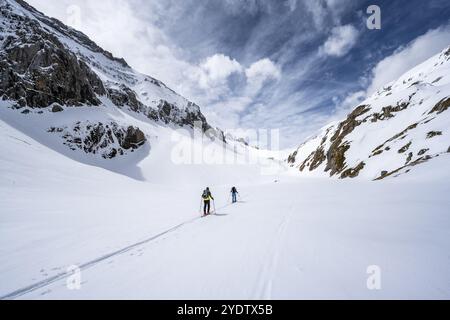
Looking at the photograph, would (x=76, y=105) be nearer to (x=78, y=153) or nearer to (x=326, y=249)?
(x=78, y=153)

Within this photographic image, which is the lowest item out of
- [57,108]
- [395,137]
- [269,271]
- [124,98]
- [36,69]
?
[269,271]

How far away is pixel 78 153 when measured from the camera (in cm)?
4756

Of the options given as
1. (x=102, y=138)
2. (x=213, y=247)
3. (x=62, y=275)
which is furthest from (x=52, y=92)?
(x=213, y=247)

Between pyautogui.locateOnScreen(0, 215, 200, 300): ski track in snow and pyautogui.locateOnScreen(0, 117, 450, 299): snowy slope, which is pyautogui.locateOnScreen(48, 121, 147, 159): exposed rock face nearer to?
pyautogui.locateOnScreen(0, 117, 450, 299): snowy slope

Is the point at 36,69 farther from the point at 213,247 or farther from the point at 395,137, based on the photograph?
the point at 395,137

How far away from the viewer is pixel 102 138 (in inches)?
2159

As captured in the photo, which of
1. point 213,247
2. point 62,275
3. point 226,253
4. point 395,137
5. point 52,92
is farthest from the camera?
point 52,92

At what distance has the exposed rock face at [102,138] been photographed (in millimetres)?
48250

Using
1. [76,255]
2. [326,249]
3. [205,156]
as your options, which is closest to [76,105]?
[205,156]

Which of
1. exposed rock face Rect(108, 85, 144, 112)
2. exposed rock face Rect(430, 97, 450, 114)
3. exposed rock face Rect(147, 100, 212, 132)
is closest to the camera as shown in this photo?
exposed rock face Rect(430, 97, 450, 114)

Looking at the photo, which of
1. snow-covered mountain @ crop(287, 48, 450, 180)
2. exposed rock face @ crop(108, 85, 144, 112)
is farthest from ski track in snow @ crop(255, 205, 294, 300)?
exposed rock face @ crop(108, 85, 144, 112)

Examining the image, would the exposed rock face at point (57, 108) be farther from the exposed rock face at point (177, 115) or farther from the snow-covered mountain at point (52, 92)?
the exposed rock face at point (177, 115)

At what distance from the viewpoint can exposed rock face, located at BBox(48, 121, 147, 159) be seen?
4825 centimetres
